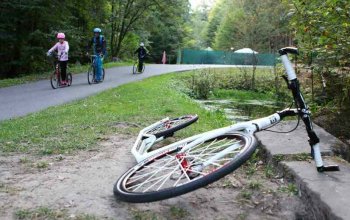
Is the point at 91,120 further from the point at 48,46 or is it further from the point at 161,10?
the point at 161,10

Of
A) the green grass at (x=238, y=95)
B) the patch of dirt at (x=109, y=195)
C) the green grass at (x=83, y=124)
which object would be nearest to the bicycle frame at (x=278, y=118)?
the patch of dirt at (x=109, y=195)

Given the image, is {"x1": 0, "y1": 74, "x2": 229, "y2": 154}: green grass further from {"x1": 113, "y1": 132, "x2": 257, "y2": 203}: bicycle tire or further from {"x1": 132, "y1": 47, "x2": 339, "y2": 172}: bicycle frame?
{"x1": 132, "y1": 47, "x2": 339, "y2": 172}: bicycle frame

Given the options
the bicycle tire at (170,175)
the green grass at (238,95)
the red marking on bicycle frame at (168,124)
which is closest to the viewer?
the bicycle tire at (170,175)

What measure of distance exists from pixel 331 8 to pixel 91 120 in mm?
4792

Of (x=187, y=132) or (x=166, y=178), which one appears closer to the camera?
(x=166, y=178)

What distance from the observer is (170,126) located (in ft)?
20.7

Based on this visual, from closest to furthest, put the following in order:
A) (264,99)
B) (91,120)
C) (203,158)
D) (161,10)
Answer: (203,158) → (91,120) → (264,99) → (161,10)

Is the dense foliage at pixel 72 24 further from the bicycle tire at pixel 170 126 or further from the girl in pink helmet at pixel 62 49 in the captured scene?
the bicycle tire at pixel 170 126

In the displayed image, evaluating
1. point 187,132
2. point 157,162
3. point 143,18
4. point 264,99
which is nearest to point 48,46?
point 264,99

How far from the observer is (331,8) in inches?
262

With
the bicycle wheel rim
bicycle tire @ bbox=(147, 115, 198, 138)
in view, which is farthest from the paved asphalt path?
bicycle tire @ bbox=(147, 115, 198, 138)

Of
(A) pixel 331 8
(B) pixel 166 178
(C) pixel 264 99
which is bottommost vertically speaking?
(C) pixel 264 99

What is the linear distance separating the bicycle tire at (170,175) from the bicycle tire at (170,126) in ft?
4.39

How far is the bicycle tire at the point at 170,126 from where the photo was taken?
586cm
